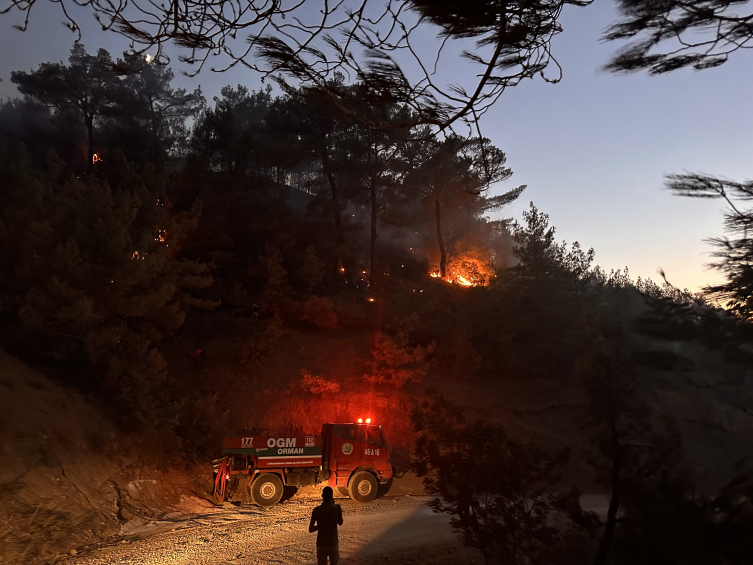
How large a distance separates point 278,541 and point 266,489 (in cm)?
404

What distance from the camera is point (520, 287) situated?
29750 mm

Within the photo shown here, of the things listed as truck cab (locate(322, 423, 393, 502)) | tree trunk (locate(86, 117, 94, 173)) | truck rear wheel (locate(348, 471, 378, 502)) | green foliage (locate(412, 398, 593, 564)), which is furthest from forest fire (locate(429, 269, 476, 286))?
green foliage (locate(412, 398, 593, 564))

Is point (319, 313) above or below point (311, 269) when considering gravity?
below

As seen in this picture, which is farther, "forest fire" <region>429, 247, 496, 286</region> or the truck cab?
"forest fire" <region>429, 247, 496, 286</region>

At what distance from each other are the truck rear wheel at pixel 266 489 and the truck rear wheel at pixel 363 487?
2128 millimetres

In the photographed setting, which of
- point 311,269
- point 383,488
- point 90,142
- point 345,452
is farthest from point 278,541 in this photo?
point 90,142

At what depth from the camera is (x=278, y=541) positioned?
31.6 ft

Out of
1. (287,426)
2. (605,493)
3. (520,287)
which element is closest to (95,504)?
(287,426)

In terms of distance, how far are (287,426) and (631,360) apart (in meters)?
18.3

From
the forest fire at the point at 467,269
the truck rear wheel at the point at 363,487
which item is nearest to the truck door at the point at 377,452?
the truck rear wheel at the point at 363,487

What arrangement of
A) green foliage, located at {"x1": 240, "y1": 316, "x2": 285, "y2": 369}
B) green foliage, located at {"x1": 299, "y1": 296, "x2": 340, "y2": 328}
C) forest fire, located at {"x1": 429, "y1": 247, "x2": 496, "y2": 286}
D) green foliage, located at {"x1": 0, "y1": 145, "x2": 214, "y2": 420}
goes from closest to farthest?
green foliage, located at {"x1": 0, "y1": 145, "x2": 214, "y2": 420}
green foliage, located at {"x1": 240, "y1": 316, "x2": 285, "y2": 369}
green foliage, located at {"x1": 299, "y1": 296, "x2": 340, "y2": 328}
forest fire, located at {"x1": 429, "y1": 247, "x2": 496, "y2": 286}

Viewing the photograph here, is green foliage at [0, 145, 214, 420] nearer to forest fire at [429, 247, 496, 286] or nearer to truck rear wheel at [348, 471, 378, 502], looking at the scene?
truck rear wheel at [348, 471, 378, 502]

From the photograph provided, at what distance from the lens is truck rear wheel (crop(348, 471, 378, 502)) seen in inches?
543

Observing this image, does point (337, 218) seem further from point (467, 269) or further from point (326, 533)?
point (326, 533)
